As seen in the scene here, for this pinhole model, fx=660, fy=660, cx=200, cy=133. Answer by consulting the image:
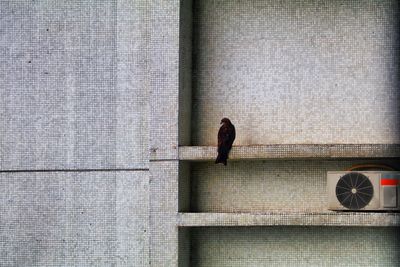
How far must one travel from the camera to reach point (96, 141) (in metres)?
4.84

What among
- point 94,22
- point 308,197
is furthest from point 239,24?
point 308,197

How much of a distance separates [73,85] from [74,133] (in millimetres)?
359

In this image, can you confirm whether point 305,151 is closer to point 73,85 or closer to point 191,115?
point 191,115

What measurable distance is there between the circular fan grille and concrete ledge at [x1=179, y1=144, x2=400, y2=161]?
0.18m

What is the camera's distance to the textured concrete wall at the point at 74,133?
4766mm

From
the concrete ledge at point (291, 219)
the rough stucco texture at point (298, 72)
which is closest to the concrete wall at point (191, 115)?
the rough stucco texture at point (298, 72)

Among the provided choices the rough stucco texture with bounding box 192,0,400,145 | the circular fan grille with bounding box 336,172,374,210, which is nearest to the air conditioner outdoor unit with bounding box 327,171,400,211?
the circular fan grille with bounding box 336,172,374,210

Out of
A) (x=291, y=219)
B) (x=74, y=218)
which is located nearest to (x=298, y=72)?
(x=291, y=219)

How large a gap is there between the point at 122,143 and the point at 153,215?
1.94ft

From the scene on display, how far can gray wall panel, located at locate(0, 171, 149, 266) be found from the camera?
4.73 m

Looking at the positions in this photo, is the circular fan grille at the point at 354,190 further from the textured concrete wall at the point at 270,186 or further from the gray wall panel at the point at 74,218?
the gray wall panel at the point at 74,218

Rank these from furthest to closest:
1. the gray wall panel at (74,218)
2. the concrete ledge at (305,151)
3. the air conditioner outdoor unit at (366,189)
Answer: the gray wall panel at (74,218), the concrete ledge at (305,151), the air conditioner outdoor unit at (366,189)

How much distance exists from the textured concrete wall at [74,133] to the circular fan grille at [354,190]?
4.49 ft

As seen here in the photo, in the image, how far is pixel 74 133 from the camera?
4863mm
